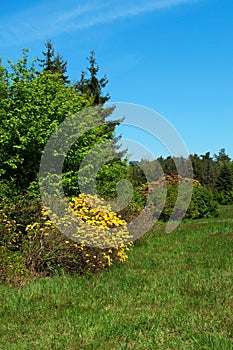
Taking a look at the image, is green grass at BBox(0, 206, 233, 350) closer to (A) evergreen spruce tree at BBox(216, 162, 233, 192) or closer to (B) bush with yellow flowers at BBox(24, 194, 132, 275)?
(B) bush with yellow flowers at BBox(24, 194, 132, 275)

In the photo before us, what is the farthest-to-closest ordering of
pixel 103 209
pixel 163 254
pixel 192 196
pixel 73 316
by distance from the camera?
pixel 192 196 < pixel 163 254 < pixel 103 209 < pixel 73 316

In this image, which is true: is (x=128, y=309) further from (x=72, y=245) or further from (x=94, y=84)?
(x=94, y=84)

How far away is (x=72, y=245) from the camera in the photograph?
316 inches

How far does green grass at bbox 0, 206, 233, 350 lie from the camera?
473 cm

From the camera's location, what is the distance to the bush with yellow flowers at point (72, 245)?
794 cm

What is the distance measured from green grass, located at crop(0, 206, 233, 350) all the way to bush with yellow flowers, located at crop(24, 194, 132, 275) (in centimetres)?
33

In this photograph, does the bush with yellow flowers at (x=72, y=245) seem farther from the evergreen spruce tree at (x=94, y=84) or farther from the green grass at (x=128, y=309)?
the evergreen spruce tree at (x=94, y=84)

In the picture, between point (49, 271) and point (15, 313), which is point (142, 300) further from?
point (49, 271)

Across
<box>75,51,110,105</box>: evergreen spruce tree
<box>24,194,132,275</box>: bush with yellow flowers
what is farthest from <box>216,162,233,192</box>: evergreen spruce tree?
<box>24,194,132,275</box>: bush with yellow flowers

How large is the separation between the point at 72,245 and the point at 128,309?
2507 mm

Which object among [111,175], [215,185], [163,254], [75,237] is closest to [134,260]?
[163,254]

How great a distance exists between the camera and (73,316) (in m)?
5.49

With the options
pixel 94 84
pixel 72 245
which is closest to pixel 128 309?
pixel 72 245

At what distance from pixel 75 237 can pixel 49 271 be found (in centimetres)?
76
